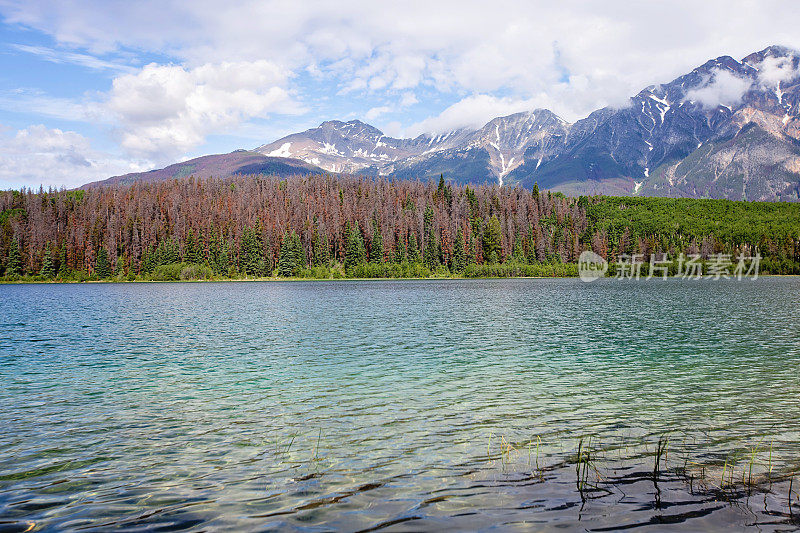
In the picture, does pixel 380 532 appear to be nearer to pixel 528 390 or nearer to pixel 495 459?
pixel 495 459

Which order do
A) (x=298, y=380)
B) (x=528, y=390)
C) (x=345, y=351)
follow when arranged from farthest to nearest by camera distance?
(x=345, y=351)
(x=298, y=380)
(x=528, y=390)

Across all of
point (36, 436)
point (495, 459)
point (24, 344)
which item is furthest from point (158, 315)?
point (495, 459)

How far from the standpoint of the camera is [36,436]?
1705 centimetres

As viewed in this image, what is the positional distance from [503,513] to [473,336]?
32397 mm

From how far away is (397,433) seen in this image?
56.7 ft

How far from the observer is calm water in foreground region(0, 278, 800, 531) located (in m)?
11.1

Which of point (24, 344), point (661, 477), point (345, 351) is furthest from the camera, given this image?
point (24, 344)

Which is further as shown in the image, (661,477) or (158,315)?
(158,315)

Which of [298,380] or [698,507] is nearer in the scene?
[698,507]

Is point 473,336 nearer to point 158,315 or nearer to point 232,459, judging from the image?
point 232,459

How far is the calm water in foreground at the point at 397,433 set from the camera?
36.4 feet

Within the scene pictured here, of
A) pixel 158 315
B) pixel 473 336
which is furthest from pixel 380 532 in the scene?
pixel 158 315

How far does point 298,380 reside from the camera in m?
26.5

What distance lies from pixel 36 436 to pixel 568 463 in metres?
16.6
